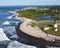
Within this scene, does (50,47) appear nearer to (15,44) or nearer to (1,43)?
(15,44)

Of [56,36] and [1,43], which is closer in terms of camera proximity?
[1,43]

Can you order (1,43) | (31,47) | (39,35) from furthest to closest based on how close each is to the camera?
(39,35) → (1,43) → (31,47)

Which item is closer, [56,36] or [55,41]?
[55,41]

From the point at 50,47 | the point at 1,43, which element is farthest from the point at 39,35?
the point at 1,43

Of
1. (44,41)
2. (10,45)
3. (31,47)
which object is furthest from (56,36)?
(10,45)

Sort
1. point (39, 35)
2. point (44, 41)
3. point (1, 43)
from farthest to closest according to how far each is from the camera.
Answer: point (39, 35), point (44, 41), point (1, 43)

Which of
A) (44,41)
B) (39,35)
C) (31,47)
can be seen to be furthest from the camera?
(39,35)

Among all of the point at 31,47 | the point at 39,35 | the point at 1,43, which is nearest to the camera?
the point at 31,47

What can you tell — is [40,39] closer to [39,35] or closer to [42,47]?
[39,35]
